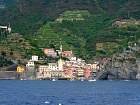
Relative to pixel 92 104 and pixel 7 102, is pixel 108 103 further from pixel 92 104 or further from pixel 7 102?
pixel 7 102

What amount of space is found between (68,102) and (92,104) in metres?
5.44

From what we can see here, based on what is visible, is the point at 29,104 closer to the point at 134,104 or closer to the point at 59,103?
the point at 59,103

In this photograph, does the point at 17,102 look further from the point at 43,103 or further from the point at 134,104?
the point at 134,104

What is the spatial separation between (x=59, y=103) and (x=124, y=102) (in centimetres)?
808

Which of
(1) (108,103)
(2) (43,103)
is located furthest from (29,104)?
(1) (108,103)

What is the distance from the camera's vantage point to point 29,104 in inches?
3789

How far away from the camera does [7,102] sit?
10056cm

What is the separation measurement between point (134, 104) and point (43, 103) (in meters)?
10.5

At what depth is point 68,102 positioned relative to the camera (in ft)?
334

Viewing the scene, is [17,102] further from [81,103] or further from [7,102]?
[81,103]

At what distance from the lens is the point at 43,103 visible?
322ft

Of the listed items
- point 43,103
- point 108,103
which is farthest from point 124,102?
point 43,103

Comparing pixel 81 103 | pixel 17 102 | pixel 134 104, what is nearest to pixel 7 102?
pixel 17 102

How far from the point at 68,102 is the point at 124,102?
6.71m
